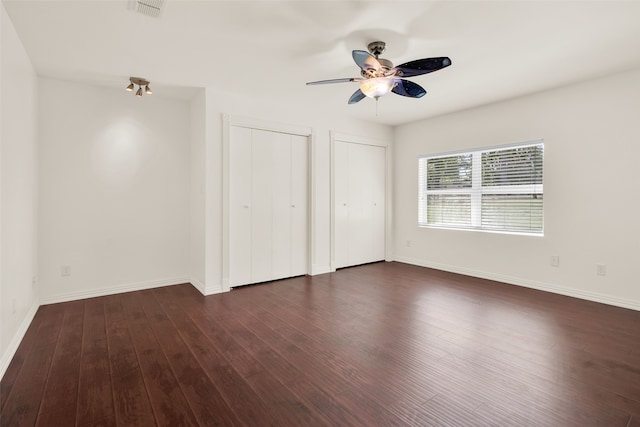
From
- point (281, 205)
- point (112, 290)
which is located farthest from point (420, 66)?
point (112, 290)

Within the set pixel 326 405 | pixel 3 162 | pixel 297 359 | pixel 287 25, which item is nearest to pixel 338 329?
pixel 297 359

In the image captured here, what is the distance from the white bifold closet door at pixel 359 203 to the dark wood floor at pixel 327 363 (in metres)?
1.62

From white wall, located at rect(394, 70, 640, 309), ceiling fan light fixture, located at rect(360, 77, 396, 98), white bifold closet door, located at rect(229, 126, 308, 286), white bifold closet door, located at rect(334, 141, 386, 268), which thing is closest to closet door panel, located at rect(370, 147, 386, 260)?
white bifold closet door, located at rect(334, 141, 386, 268)

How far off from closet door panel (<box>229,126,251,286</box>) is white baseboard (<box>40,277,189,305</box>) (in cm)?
87

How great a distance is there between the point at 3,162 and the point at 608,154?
540 cm

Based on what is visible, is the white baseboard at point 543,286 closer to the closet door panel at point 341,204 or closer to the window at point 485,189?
the window at point 485,189

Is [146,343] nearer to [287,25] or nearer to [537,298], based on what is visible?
[287,25]

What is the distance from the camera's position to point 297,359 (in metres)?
2.21

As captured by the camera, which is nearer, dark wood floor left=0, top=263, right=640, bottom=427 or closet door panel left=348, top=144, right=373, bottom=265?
dark wood floor left=0, top=263, right=640, bottom=427

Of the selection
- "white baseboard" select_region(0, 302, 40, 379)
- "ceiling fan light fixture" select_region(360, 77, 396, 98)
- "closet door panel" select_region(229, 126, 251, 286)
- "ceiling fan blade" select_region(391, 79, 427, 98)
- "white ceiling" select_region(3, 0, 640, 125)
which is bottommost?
"white baseboard" select_region(0, 302, 40, 379)

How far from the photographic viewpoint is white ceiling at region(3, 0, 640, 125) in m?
2.17


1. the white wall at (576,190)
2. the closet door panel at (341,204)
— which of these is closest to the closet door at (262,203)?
the closet door panel at (341,204)

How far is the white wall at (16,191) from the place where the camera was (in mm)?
2146

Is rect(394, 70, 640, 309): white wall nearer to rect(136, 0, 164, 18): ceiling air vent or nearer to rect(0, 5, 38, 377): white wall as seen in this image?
rect(136, 0, 164, 18): ceiling air vent
